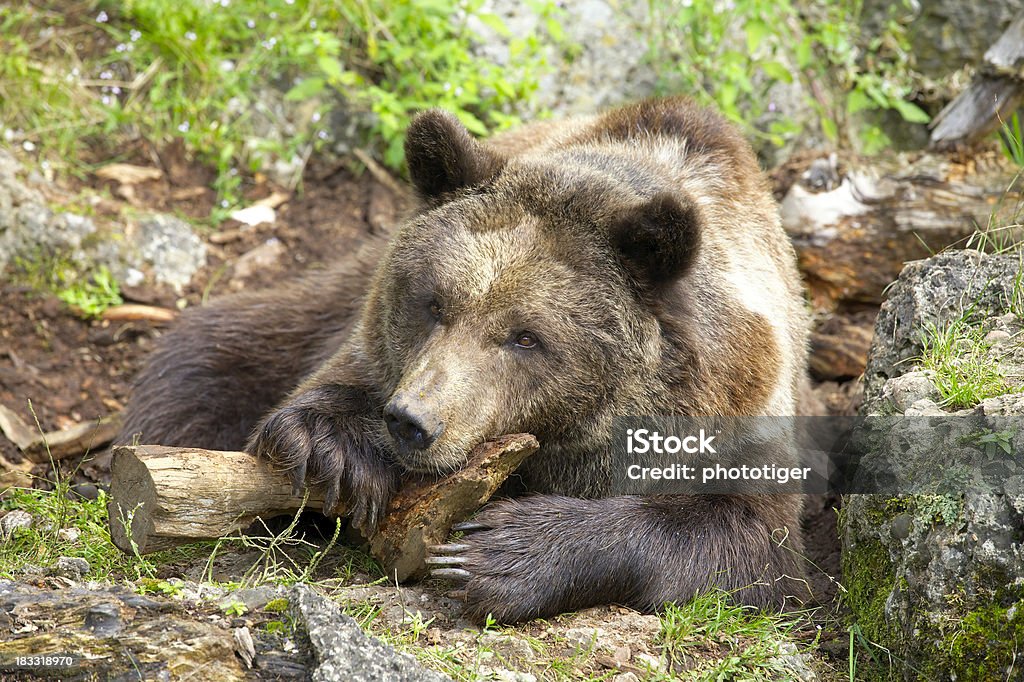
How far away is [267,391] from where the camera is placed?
6.49 meters

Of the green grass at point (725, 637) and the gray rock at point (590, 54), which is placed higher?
the gray rock at point (590, 54)

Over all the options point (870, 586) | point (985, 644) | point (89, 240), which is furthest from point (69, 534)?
point (985, 644)

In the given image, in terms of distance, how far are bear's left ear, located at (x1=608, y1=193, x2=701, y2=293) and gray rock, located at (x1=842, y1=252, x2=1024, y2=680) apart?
3.53ft

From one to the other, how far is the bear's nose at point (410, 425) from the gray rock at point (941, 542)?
5.92ft

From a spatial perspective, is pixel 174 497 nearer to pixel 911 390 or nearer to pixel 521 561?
pixel 521 561

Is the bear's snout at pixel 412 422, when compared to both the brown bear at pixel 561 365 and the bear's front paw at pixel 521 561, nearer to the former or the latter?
the brown bear at pixel 561 365

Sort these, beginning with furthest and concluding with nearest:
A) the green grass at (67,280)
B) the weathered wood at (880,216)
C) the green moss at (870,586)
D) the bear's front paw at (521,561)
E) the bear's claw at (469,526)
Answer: the green grass at (67,280)
the weathered wood at (880,216)
the bear's claw at (469,526)
the bear's front paw at (521,561)
the green moss at (870,586)

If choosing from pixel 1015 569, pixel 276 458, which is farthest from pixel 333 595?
pixel 1015 569

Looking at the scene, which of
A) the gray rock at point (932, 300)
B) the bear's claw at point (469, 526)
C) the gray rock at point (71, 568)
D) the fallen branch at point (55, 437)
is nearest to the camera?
the gray rock at point (71, 568)

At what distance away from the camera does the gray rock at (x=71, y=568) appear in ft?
13.0

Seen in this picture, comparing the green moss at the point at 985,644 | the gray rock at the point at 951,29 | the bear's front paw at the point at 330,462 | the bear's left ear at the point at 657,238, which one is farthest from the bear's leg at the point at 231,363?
the gray rock at the point at 951,29

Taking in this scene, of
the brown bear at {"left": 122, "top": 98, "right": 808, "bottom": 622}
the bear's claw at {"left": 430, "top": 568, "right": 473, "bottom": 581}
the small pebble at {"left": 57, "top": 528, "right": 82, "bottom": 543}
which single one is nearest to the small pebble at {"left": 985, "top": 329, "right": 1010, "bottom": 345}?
the brown bear at {"left": 122, "top": 98, "right": 808, "bottom": 622}

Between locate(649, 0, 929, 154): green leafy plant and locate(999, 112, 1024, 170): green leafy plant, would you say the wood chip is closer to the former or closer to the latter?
locate(649, 0, 929, 154): green leafy plant

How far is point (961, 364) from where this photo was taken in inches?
172
